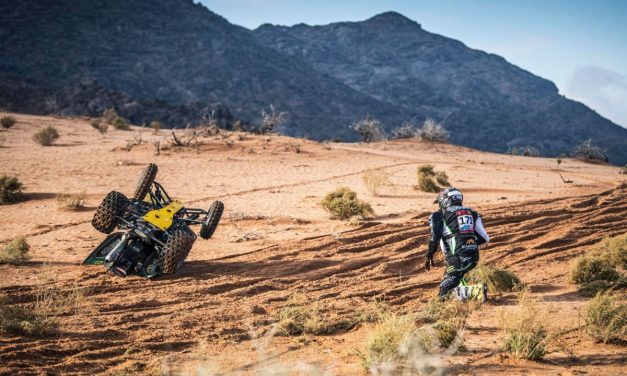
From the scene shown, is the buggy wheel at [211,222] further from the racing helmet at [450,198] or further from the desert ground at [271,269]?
the racing helmet at [450,198]

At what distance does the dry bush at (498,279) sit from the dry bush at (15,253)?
306 inches

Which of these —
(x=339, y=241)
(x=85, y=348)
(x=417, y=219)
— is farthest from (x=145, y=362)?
(x=417, y=219)

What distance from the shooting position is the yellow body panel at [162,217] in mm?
7531

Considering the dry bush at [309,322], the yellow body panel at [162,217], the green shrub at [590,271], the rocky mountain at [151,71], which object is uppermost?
the rocky mountain at [151,71]

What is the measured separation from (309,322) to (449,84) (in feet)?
331

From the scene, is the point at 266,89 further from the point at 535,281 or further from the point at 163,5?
the point at 535,281

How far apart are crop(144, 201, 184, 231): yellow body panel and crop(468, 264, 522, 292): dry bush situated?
5.07 meters

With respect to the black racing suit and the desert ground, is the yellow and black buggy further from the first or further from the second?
the black racing suit

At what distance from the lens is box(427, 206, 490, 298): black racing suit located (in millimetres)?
6684

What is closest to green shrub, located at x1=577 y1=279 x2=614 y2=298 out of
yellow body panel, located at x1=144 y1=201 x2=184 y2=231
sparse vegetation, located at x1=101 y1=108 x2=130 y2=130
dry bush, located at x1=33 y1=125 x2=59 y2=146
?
yellow body panel, located at x1=144 y1=201 x2=184 y2=231

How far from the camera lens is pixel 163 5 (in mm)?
77500

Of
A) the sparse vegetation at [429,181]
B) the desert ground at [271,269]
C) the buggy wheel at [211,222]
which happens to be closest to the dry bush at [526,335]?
the desert ground at [271,269]

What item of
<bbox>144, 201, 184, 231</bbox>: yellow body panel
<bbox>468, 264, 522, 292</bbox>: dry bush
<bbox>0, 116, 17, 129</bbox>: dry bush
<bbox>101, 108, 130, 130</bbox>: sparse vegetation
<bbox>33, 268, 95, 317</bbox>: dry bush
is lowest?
<bbox>33, 268, 95, 317</bbox>: dry bush

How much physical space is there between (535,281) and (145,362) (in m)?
6.31
